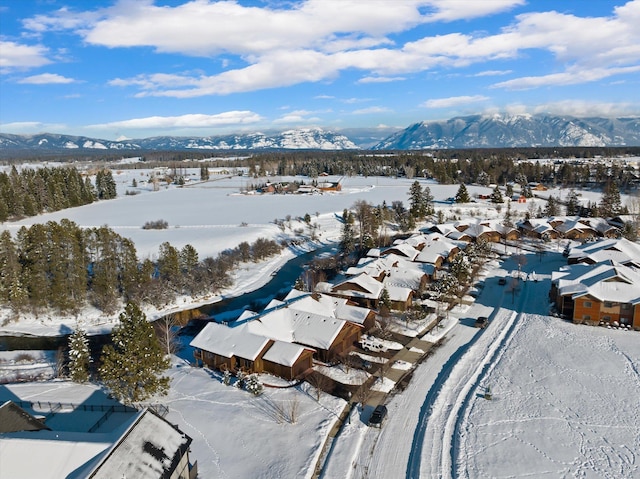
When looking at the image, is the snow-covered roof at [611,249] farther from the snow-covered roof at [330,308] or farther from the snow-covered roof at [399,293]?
the snow-covered roof at [330,308]

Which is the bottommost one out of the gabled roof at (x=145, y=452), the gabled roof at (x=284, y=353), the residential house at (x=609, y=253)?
the gabled roof at (x=284, y=353)

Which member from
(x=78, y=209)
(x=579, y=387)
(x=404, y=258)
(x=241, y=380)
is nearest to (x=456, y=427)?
(x=579, y=387)

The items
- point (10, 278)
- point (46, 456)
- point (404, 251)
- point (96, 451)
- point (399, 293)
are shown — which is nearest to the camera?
point (46, 456)

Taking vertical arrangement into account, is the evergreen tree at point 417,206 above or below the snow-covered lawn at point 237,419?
above

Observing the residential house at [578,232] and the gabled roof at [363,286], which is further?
the residential house at [578,232]

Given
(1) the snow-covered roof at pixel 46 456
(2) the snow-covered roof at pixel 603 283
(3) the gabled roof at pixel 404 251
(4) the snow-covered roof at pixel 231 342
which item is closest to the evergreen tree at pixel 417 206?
(3) the gabled roof at pixel 404 251

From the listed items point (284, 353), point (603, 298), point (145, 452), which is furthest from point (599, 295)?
point (145, 452)

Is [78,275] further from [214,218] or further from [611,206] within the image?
[611,206]
